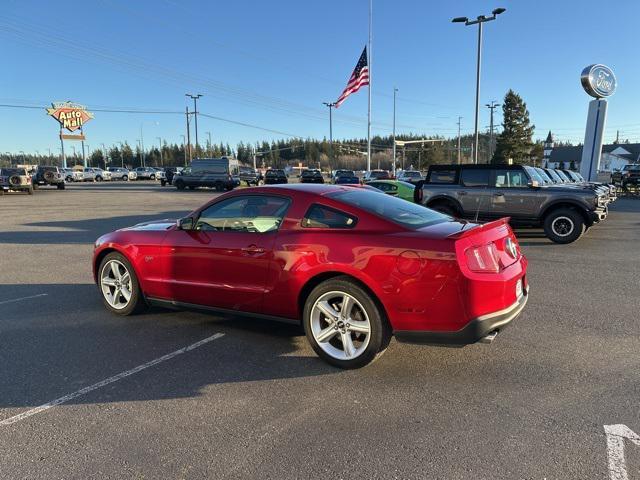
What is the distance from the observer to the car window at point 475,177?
1148 cm

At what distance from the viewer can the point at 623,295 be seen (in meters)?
6.11

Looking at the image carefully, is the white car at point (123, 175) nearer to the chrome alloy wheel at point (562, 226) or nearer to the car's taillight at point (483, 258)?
the chrome alloy wheel at point (562, 226)

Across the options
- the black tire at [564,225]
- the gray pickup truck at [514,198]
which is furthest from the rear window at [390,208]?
the black tire at [564,225]

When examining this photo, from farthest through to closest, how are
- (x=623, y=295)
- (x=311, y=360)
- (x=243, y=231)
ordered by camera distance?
(x=623, y=295)
(x=243, y=231)
(x=311, y=360)

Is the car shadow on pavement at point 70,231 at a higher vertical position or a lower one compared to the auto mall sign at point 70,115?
lower

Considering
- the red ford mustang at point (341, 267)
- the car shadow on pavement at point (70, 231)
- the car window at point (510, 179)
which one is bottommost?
the car shadow on pavement at point (70, 231)

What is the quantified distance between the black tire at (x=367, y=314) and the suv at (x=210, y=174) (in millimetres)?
32125

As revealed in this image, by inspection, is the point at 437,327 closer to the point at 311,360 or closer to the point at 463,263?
the point at 463,263

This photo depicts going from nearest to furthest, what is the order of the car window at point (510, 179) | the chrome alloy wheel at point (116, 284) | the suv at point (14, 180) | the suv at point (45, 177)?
1. the chrome alloy wheel at point (116, 284)
2. the car window at point (510, 179)
3. the suv at point (14, 180)
4. the suv at point (45, 177)

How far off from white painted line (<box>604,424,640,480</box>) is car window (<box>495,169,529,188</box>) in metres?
9.00

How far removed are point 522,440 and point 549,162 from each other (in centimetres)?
12016

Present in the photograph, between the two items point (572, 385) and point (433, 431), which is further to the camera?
point (572, 385)

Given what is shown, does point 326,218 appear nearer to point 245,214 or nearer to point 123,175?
point 245,214

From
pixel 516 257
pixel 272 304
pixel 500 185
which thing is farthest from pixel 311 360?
pixel 500 185
